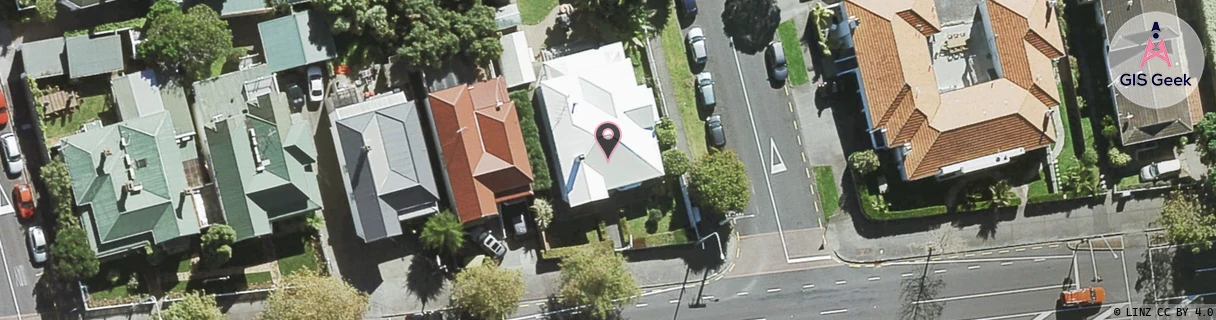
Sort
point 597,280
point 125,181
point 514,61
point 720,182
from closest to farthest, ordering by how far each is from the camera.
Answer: point 125,181 → point 597,280 → point 720,182 → point 514,61

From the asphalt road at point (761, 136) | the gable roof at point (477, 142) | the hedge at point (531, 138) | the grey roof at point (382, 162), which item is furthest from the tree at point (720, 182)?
the grey roof at point (382, 162)

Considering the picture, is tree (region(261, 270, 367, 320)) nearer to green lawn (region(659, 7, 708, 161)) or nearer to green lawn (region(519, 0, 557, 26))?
green lawn (region(519, 0, 557, 26))

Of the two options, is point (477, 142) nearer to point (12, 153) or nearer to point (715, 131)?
point (715, 131)

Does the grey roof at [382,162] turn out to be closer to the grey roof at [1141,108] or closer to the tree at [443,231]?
the tree at [443,231]

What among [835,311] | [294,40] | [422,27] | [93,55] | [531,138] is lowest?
[835,311]

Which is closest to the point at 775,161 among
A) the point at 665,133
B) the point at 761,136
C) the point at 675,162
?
the point at 761,136

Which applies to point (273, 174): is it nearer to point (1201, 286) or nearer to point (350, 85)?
point (350, 85)

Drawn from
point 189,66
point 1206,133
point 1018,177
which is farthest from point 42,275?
point 1206,133
